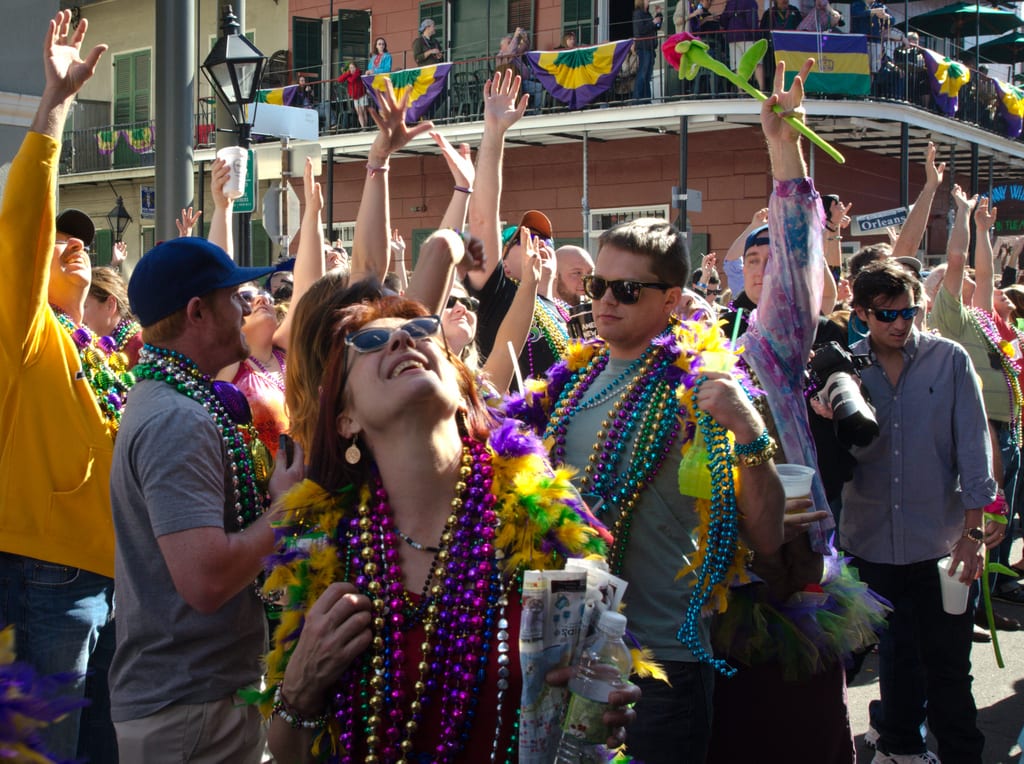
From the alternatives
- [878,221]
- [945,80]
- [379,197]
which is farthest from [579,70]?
[379,197]

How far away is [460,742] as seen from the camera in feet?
6.77

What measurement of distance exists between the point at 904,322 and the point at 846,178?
17041 mm

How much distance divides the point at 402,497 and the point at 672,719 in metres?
1.05

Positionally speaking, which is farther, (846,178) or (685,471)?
(846,178)

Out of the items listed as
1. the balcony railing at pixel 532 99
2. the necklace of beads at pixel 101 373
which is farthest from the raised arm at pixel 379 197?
the balcony railing at pixel 532 99

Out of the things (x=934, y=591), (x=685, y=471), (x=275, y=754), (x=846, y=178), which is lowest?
(x=934, y=591)

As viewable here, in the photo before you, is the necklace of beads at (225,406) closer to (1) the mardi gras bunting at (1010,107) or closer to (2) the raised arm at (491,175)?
(2) the raised arm at (491,175)

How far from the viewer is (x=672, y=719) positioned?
2768 mm

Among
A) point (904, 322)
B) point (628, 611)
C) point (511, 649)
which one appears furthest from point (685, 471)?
point (904, 322)

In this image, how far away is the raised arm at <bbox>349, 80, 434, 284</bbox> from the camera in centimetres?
345

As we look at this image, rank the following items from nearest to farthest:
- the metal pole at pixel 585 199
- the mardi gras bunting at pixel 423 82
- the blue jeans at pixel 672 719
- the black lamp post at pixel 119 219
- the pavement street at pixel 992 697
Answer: the blue jeans at pixel 672 719, the pavement street at pixel 992 697, the metal pole at pixel 585 199, the mardi gras bunting at pixel 423 82, the black lamp post at pixel 119 219

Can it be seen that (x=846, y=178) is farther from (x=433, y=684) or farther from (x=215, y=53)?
(x=433, y=684)

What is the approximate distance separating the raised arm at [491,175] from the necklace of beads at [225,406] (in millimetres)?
1474

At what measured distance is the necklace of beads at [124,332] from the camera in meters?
5.13
